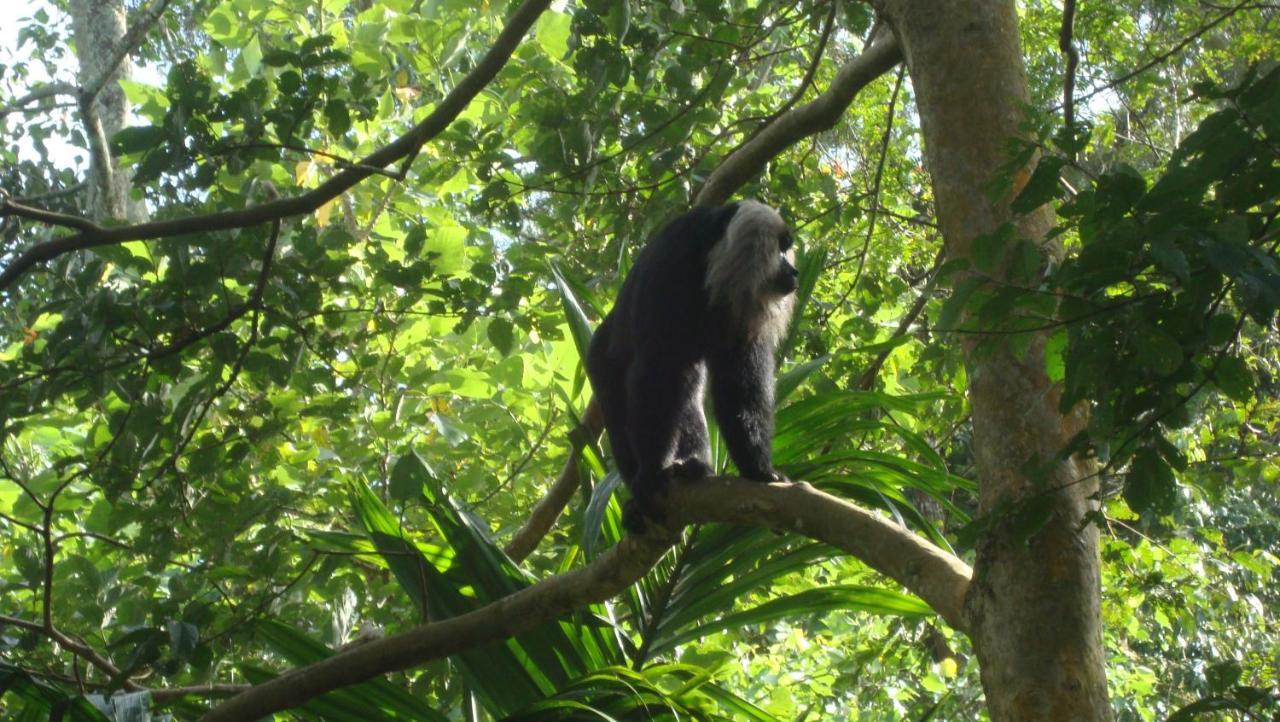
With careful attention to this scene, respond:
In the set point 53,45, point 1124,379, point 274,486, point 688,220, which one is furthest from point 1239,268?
point 53,45

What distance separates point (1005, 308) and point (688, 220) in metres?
1.97

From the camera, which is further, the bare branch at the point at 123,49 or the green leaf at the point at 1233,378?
the bare branch at the point at 123,49

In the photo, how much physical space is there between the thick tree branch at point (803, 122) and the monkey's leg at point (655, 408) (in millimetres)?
948

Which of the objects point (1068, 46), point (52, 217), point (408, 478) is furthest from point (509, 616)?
point (1068, 46)

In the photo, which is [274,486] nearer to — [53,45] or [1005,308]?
[1005,308]

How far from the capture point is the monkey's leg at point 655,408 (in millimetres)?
3246

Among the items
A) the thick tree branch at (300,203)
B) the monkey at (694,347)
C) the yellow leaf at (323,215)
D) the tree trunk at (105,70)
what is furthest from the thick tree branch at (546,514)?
the tree trunk at (105,70)

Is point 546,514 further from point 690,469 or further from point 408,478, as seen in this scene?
point 408,478

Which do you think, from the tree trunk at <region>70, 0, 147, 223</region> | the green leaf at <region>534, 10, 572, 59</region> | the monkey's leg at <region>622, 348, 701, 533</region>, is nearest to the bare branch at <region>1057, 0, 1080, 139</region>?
the monkey's leg at <region>622, 348, 701, 533</region>

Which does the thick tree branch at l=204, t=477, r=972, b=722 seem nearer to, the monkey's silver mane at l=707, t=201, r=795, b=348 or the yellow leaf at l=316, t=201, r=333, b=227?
the monkey's silver mane at l=707, t=201, r=795, b=348

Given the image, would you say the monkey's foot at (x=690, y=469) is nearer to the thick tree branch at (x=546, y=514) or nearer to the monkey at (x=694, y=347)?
the monkey at (x=694, y=347)

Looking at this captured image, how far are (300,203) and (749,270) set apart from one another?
1.38m

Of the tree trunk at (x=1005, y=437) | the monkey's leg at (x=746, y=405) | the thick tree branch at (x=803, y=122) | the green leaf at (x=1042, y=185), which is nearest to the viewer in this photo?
the green leaf at (x=1042, y=185)

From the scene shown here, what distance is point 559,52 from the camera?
4.65 m
